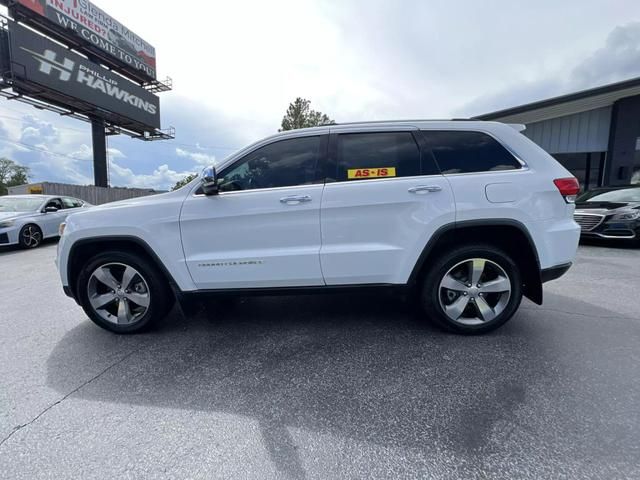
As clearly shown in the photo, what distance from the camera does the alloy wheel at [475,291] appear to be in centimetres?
272

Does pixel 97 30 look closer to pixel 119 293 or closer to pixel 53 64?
pixel 53 64

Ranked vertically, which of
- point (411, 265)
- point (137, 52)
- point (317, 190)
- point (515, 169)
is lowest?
point (411, 265)

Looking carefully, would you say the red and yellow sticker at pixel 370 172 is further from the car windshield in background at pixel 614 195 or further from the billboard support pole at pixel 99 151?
the billboard support pole at pixel 99 151

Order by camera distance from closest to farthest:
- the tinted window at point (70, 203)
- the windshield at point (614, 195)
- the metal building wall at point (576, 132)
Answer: the windshield at point (614, 195) < the tinted window at point (70, 203) < the metal building wall at point (576, 132)

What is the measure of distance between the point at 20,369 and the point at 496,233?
13.5 ft

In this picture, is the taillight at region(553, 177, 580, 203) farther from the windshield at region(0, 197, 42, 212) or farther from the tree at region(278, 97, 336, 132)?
the tree at region(278, 97, 336, 132)

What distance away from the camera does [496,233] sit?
2.76 metres

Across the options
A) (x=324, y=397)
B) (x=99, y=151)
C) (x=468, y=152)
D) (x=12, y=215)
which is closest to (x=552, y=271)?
(x=468, y=152)

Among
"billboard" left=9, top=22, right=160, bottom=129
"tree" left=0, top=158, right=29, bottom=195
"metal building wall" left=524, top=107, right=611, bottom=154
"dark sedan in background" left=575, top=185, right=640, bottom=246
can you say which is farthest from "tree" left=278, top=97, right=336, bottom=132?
"tree" left=0, top=158, right=29, bottom=195

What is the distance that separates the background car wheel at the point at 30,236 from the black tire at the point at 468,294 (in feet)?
33.2

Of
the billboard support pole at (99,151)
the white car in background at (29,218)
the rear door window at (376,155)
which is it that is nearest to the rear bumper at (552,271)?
the rear door window at (376,155)

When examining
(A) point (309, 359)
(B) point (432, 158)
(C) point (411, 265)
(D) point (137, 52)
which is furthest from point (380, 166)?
(D) point (137, 52)

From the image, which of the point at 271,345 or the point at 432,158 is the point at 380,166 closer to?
the point at 432,158

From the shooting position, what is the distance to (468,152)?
2.76 meters
